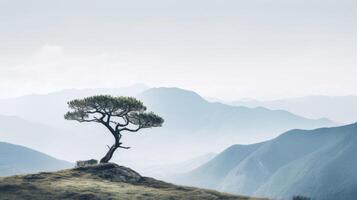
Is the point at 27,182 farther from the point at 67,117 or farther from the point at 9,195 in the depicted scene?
the point at 67,117

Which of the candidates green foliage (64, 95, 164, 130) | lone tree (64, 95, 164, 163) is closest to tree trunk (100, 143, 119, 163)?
lone tree (64, 95, 164, 163)

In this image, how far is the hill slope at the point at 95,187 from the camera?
3893 inches

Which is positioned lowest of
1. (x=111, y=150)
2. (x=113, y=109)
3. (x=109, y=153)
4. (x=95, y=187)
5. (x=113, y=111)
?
(x=95, y=187)

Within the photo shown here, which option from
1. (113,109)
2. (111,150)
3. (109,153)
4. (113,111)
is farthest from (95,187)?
(113,111)

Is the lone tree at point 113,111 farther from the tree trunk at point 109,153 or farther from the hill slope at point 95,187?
the hill slope at point 95,187

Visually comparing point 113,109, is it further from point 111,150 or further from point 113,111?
point 111,150

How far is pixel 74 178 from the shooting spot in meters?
114

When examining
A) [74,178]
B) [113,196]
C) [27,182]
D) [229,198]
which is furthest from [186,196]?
[27,182]

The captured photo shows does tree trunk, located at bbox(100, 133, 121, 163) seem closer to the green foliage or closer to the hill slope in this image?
the green foliage

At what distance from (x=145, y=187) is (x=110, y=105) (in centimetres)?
2465

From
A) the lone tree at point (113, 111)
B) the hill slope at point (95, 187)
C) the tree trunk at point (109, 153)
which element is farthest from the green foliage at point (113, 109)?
the hill slope at point (95, 187)

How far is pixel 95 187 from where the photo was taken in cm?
10488

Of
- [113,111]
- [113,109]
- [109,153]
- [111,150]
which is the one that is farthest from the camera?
[113,111]

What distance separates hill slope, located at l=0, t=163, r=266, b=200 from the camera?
98.9 meters
